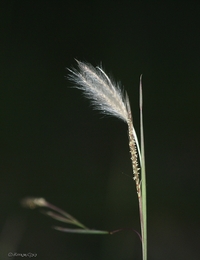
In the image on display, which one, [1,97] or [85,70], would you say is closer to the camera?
[85,70]

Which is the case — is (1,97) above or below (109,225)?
above

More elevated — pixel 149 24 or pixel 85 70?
pixel 149 24

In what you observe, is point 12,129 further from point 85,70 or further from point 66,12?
point 85,70

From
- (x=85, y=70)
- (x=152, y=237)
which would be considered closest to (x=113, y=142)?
(x=152, y=237)

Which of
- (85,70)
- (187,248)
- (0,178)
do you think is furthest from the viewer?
(0,178)

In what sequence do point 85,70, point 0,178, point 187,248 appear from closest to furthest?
point 85,70
point 187,248
point 0,178

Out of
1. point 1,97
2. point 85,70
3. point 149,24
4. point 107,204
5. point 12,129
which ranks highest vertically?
point 149,24

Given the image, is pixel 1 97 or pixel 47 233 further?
pixel 1 97

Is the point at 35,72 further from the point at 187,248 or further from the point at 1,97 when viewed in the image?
the point at 187,248

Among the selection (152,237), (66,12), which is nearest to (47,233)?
(152,237)
